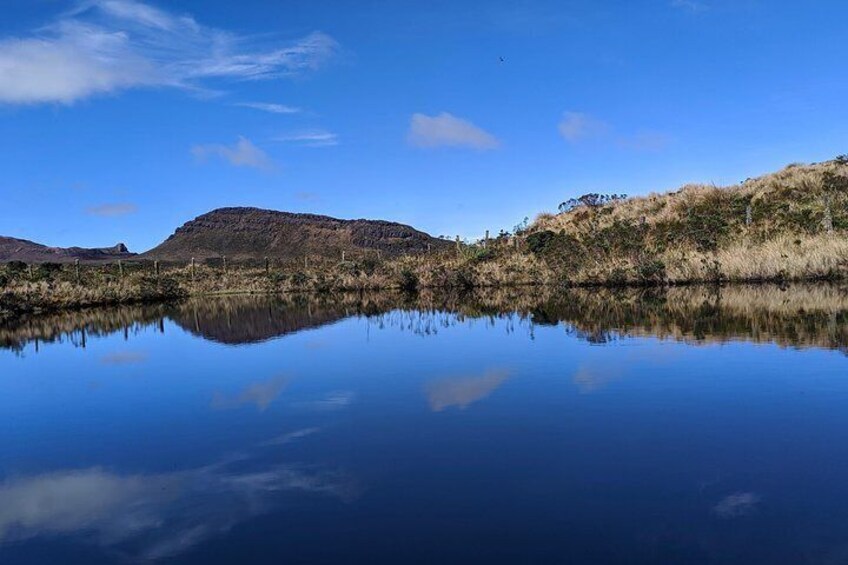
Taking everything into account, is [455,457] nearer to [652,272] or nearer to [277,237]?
[652,272]

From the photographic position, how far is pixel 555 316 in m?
19.0

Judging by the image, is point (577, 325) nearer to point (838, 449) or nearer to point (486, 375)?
point (486, 375)

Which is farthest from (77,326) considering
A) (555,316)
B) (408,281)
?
(408,281)

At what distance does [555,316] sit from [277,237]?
302ft

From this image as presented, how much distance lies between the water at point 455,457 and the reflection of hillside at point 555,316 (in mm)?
709

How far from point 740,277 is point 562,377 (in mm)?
21882

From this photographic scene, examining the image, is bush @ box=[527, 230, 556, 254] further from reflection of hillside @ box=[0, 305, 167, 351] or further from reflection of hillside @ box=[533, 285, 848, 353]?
reflection of hillside @ box=[0, 305, 167, 351]

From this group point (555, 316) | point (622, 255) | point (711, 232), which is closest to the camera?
point (555, 316)

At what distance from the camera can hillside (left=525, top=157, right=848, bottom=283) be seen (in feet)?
94.3

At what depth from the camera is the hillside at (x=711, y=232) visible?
28.8 m

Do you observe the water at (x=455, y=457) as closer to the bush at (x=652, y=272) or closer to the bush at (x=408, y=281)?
the bush at (x=652, y=272)

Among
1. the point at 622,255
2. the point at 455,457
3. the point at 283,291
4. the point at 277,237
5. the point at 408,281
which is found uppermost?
the point at 277,237

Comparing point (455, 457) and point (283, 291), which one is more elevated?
point (283, 291)

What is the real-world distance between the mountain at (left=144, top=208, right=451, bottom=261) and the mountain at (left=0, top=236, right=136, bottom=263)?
7.59m
